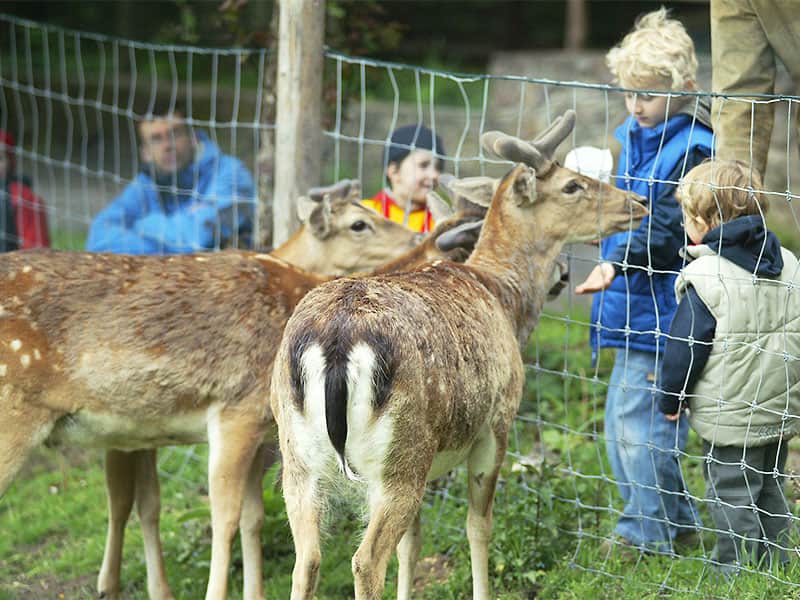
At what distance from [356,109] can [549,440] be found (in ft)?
19.5

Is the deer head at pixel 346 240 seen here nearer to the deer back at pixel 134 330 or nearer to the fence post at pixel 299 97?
the fence post at pixel 299 97

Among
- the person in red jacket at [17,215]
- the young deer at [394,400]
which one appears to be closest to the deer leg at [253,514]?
the young deer at [394,400]

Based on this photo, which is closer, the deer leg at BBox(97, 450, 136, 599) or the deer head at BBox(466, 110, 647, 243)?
the deer head at BBox(466, 110, 647, 243)

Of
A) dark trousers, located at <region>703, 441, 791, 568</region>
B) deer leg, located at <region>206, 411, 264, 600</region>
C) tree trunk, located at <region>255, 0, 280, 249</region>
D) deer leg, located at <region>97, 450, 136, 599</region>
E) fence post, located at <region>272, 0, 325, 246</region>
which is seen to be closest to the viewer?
dark trousers, located at <region>703, 441, 791, 568</region>

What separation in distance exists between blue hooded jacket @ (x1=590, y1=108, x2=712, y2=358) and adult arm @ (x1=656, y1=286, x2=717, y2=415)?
296mm

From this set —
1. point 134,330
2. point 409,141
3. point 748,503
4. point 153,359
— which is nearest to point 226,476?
point 153,359

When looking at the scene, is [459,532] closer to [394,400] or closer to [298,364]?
[394,400]

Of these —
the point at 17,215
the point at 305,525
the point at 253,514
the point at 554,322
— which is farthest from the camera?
the point at 17,215

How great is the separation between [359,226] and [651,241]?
1.49 metres

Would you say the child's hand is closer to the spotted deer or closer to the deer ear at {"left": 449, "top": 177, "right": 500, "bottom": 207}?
the deer ear at {"left": 449, "top": 177, "right": 500, "bottom": 207}

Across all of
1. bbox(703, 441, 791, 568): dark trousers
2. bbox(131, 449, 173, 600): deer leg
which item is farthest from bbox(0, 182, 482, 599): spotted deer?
bbox(703, 441, 791, 568): dark trousers

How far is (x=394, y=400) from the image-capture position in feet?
11.8

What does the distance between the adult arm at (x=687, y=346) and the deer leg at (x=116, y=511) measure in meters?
2.41

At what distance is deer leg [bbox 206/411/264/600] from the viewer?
15.2ft
